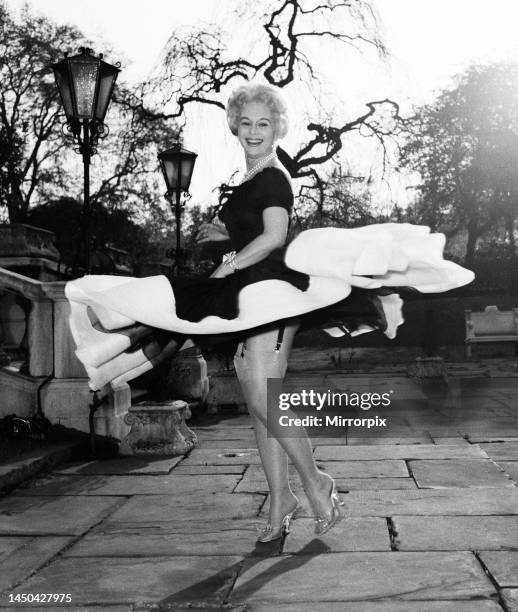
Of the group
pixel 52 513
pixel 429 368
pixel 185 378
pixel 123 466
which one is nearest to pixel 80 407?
pixel 123 466

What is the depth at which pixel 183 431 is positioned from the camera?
7.02 metres

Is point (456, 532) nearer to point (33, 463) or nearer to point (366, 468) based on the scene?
point (366, 468)

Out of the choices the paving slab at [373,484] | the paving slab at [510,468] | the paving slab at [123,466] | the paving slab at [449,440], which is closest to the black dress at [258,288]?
the paving slab at [373,484]

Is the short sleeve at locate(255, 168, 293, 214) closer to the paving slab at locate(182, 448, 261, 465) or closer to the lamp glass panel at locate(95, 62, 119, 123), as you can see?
the paving slab at locate(182, 448, 261, 465)

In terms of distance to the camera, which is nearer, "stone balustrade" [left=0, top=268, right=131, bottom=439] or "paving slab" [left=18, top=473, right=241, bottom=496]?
"paving slab" [left=18, top=473, right=241, bottom=496]

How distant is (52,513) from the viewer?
4.59 metres

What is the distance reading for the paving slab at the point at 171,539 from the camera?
367 cm

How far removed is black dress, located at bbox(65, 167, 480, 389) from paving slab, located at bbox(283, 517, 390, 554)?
3.01 feet

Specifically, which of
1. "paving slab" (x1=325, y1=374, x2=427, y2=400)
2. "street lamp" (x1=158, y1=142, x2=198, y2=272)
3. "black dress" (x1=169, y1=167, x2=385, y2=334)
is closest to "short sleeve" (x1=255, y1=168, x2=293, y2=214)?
"black dress" (x1=169, y1=167, x2=385, y2=334)

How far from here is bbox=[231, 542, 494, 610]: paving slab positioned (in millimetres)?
2932

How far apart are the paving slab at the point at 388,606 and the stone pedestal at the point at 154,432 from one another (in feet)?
12.6

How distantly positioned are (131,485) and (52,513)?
829 millimetres

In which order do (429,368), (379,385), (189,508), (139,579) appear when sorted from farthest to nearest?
(429,368)
(379,385)
(189,508)
(139,579)

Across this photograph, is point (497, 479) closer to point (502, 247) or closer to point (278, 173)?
point (278, 173)
